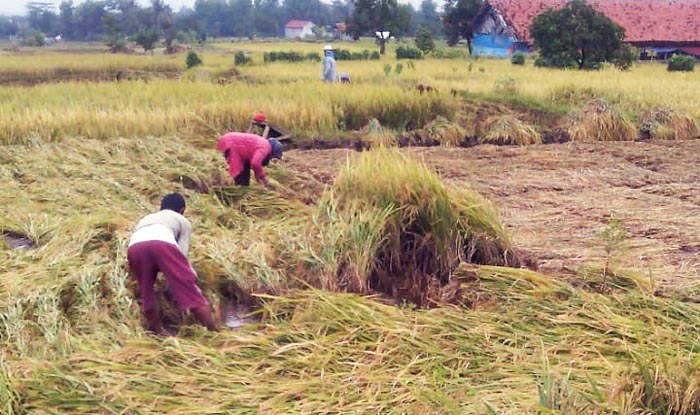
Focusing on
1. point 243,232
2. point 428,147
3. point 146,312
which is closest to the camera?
point 146,312

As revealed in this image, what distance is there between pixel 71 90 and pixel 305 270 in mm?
8712

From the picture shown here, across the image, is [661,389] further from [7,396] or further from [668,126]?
[668,126]

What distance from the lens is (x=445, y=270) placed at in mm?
4449

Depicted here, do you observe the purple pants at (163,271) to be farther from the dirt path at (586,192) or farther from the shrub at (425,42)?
the shrub at (425,42)

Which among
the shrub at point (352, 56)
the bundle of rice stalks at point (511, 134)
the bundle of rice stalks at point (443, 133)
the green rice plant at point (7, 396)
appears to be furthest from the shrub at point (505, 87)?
the shrub at point (352, 56)

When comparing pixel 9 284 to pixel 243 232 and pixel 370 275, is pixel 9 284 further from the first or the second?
pixel 370 275

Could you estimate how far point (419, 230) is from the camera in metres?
4.59

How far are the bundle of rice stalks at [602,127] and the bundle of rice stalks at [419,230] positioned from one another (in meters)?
5.84

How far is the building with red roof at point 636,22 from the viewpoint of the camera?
2797 centimetres

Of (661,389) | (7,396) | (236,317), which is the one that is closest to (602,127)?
(236,317)

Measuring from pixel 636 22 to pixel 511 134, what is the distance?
22.5 metres

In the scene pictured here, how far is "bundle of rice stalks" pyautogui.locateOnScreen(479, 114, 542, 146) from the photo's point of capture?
9.78m

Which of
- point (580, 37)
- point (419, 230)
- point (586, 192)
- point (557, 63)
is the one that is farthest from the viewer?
point (557, 63)

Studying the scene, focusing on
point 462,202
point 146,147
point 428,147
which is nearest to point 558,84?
point 428,147
